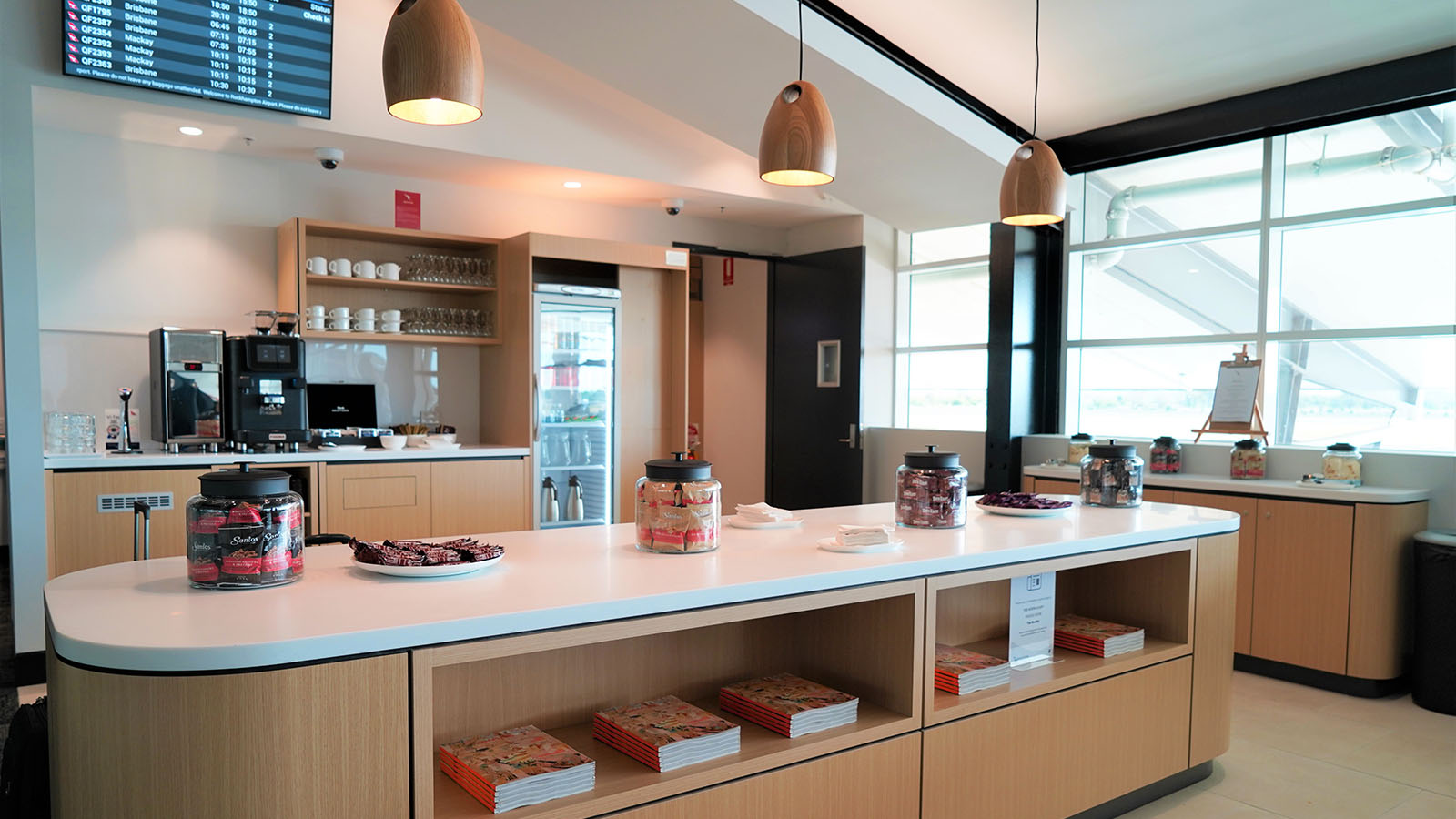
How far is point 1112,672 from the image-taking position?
106 inches

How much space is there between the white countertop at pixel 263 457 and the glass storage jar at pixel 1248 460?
3891 millimetres

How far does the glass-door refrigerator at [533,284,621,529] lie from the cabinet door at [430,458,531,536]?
202mm

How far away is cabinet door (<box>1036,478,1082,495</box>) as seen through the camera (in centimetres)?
520

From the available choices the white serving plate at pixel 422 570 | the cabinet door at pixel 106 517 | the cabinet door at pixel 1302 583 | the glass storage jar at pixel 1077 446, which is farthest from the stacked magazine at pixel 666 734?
the glass storage jar at pixel 1077 446

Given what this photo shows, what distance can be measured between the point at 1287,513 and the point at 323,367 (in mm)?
5195

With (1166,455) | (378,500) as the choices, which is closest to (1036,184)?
(1166,455)

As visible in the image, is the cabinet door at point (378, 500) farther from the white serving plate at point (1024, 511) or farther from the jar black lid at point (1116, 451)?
the jar black lid at point (1116, 451)

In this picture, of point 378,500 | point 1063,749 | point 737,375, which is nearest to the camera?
point 1063,749

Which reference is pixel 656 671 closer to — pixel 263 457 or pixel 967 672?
pixel 967 672

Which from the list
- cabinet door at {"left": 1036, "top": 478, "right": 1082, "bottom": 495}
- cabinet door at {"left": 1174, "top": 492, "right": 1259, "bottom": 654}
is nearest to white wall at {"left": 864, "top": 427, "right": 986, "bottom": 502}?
cabinet door at {"left": 1036, "top": 478, "right": 1082, "bottom": 495}

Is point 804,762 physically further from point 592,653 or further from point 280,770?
point 280,770

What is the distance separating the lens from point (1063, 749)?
2555 millimetres

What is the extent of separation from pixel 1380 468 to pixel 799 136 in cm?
360

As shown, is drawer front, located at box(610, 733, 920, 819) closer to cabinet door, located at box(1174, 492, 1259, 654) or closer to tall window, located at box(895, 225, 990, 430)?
cabinet door, located at box(1174, 492, 1259, 654)
